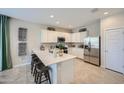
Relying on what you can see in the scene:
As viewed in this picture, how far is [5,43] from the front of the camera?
4379 mm

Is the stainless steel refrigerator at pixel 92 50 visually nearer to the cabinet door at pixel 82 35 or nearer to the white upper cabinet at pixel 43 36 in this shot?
the cabinet door at pixel 82 35

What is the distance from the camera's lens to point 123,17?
3883 mm

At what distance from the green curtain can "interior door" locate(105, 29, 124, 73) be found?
4773mm

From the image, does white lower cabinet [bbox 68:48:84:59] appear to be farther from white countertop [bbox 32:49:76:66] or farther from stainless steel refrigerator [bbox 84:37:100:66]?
white countertop [bbox 32:49:76:66]

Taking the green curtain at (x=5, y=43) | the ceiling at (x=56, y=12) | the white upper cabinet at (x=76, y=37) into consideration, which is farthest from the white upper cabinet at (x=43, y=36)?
the white upper cabinet at (x=76, y=37)

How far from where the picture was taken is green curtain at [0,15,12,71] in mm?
4254

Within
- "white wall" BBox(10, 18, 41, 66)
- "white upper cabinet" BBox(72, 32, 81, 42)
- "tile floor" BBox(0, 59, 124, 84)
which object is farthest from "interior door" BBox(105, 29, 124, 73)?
"white wall" BBox(10, 18, 41, 66)

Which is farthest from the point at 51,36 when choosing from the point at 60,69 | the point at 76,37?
the point at 60,69

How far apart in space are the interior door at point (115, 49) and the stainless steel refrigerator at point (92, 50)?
0.50 m

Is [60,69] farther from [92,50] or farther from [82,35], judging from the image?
[82,35]

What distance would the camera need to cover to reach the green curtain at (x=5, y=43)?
14.0 ft

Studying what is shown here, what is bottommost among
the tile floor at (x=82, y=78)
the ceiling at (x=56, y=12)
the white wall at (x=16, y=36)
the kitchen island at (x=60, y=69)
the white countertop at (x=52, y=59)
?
the tile floor at (x=82, y=78)

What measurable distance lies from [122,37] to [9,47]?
5.14 meters
